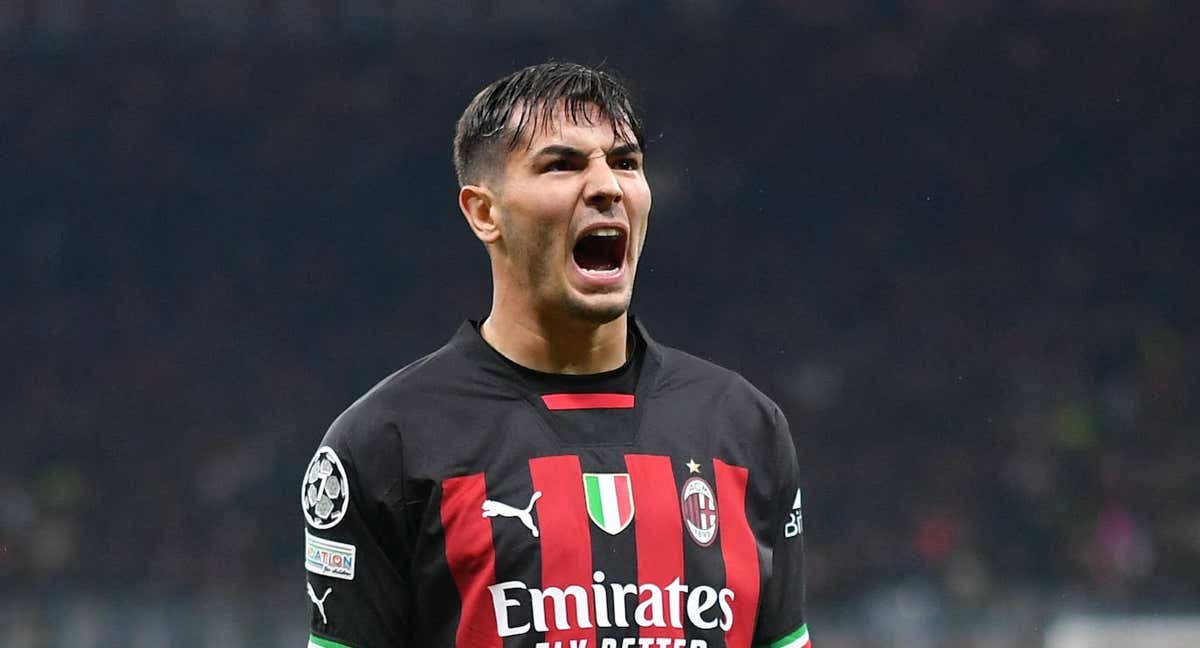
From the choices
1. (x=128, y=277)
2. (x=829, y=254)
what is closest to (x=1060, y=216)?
(x=829, y=254)

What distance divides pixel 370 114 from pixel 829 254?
7.94ft

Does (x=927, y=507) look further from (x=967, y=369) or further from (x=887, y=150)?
(x=887, y=150)

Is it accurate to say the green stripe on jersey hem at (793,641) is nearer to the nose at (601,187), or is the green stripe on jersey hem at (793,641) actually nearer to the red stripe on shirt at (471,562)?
the red stripe on shirt at (471,562)

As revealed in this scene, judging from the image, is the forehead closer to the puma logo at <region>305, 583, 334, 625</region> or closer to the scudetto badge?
the scudetto badge

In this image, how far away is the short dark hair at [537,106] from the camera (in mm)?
1856

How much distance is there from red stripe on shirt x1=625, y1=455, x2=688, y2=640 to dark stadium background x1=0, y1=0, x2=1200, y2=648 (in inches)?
263

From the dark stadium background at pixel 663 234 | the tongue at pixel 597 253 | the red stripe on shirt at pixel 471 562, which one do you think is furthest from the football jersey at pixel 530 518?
the dark stadium background at pixel 663 234

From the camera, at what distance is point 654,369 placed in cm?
196

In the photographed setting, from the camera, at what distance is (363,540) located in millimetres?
1804

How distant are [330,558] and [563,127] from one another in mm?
497

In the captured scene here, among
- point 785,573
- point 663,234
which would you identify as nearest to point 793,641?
point 785,573

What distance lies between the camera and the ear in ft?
6.19

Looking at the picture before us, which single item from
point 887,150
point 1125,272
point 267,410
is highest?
point 887,150

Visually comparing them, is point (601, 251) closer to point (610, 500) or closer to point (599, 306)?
point (599, 306)
